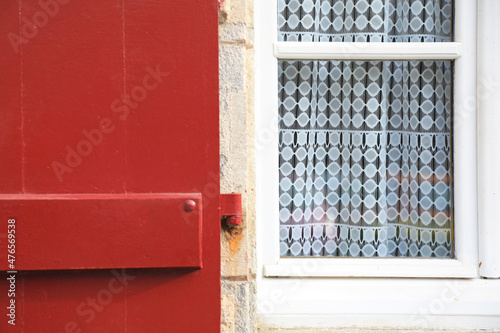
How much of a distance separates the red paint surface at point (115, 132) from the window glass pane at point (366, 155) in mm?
515

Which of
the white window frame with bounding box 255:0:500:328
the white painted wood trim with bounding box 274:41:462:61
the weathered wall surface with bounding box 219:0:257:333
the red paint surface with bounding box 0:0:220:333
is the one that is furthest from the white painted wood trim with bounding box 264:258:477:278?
the white painted wood trim with bounding box 274:41:462:61

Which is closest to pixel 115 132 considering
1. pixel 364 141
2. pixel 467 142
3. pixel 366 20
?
pixel 364 141

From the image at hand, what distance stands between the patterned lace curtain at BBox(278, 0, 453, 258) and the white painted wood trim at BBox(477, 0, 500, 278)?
0.14 metres

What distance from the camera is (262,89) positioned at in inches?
81.0

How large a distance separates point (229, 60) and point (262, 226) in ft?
2.10

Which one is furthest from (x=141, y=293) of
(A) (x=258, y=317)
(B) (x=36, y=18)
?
(B) (x=36, y=18)

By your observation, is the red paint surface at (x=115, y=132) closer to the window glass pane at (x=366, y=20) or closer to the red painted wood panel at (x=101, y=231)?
the red painted wood panel at (x=101, y=231)

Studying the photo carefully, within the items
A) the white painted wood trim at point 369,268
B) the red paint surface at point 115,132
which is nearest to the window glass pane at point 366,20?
the red paint surface at point 115,132

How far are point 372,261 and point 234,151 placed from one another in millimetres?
703

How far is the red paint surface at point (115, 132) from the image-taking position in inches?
65.0

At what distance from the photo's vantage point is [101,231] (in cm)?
162

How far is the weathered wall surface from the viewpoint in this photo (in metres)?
1.87

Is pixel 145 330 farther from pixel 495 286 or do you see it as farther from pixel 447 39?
pixel 447 39

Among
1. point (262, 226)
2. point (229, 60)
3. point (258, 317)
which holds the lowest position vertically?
point (258, 317)
